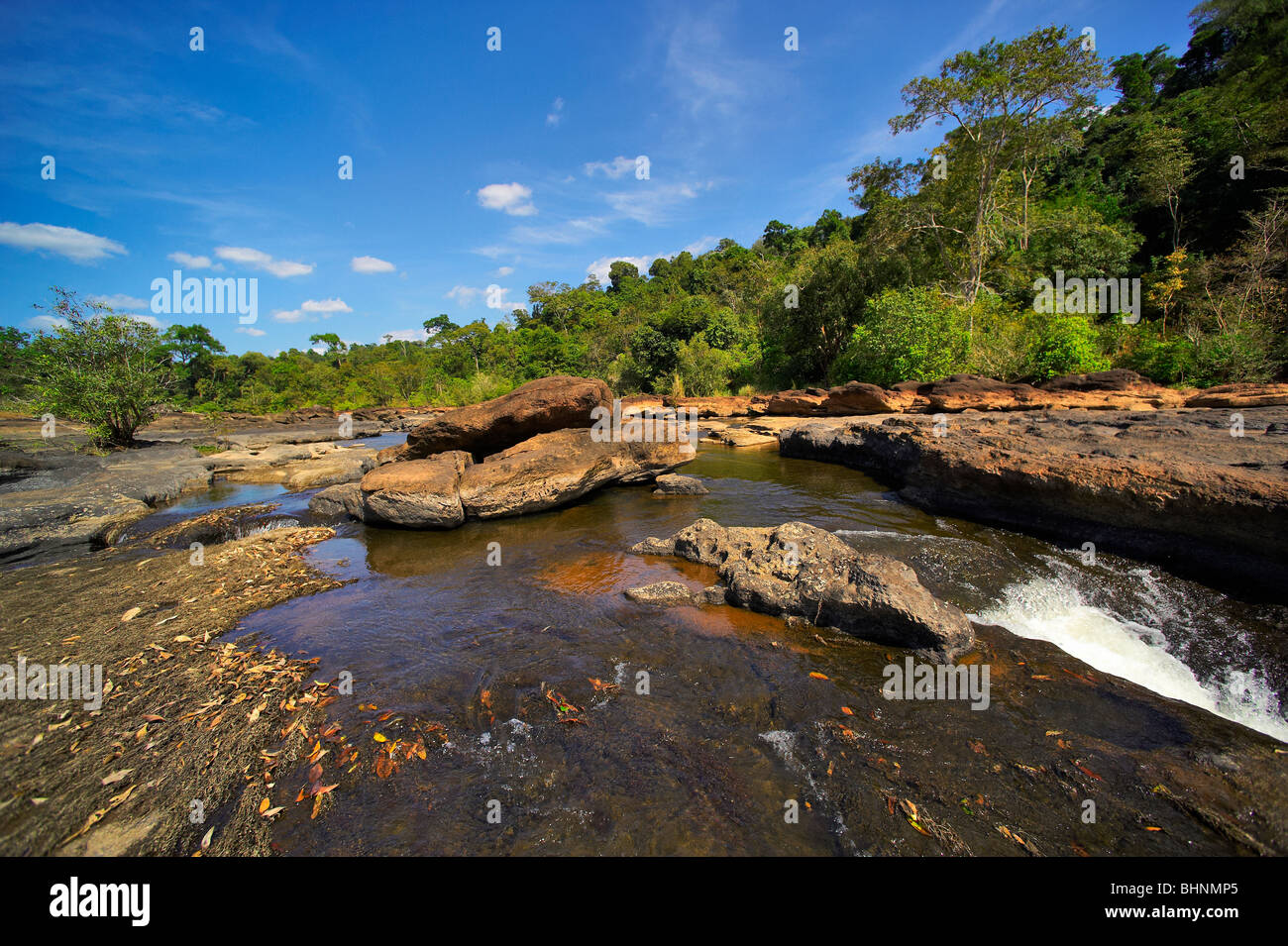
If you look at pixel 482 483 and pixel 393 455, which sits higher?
pixel 393 455

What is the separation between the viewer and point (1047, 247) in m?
22.9

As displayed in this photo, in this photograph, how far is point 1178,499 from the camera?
17.5 ft

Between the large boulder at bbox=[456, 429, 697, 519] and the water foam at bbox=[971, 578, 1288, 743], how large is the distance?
700 centimetres

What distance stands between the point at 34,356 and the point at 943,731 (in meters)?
24.6

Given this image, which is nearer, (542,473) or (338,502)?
(542,473)

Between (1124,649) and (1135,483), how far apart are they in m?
2.60

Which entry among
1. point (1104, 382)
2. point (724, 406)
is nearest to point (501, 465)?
point (1104, 382)

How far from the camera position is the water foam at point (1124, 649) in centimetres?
363

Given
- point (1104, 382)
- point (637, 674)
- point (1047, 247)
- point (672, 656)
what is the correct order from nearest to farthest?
point (637, 674) → point (672, 656) → point (1104, 382) → point (1047, 247)

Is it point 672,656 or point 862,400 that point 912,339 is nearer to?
point 862,400

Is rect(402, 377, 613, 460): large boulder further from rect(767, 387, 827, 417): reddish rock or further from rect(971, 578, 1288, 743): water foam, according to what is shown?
rect(767, 387, 827, 417): reddish rock

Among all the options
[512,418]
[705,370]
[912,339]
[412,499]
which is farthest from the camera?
[705,370]

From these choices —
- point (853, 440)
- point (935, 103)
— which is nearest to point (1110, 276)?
point (935, 103)
